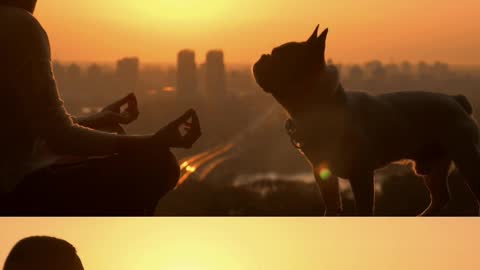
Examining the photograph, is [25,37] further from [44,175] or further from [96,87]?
[96,87]

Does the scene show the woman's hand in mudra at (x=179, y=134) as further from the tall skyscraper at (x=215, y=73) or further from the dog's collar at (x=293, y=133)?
the tall skyscraper at (x=215, y=73)

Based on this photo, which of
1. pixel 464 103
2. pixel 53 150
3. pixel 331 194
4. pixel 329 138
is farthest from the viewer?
pixel 464 103

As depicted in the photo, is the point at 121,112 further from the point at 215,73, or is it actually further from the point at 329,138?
the point at 215,73

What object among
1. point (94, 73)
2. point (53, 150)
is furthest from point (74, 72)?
point (53, 150)

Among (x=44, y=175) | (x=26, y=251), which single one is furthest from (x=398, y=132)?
(x=26, y=251)

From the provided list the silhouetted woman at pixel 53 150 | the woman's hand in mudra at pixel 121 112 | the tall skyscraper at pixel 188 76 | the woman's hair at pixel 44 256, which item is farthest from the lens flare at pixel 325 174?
the tall skyscraper at pixel 188 76

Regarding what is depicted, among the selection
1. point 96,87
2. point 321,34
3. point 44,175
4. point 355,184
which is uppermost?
point 321,34
